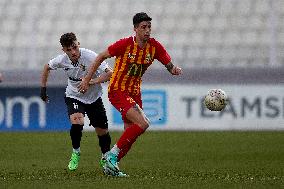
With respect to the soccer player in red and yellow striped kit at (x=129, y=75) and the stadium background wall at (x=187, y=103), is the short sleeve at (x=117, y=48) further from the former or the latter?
the stadium background wall at (x=187, y=103)

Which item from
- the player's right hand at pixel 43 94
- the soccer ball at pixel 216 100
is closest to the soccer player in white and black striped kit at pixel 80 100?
the player's right hand at pixel 43 94

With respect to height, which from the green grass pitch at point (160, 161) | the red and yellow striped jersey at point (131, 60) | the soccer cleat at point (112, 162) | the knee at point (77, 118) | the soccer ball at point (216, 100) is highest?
the red and yellow striped jersey at point (131, 60)

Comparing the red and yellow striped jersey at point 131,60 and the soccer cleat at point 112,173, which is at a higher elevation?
the red and yellow striped jersey at point 131,60

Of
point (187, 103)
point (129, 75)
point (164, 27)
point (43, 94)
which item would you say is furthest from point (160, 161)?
point (164, 27)

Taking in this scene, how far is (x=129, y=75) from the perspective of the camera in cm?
1051

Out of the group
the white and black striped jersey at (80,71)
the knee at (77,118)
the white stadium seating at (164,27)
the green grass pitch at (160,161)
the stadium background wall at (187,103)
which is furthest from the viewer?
the white stadium seating at (164,27)

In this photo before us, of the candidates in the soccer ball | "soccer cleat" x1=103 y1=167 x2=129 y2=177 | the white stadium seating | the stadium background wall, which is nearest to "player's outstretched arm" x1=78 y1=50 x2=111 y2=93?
"soccer cleat" x1=103 y1=167 x2=129 y2=177

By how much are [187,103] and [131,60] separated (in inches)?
361

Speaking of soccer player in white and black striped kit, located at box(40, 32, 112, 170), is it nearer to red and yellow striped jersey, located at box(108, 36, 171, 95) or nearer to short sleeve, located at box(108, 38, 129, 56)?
red and yellow striped jersey, located at box(108, 36, 171, 95)

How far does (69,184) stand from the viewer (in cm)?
920

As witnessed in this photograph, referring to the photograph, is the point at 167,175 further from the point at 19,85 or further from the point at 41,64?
the point at 41,64

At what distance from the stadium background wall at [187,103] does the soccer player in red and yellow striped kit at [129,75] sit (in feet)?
29.0

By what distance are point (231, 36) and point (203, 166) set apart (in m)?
10.8

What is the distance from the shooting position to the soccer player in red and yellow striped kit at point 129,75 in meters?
10.2
